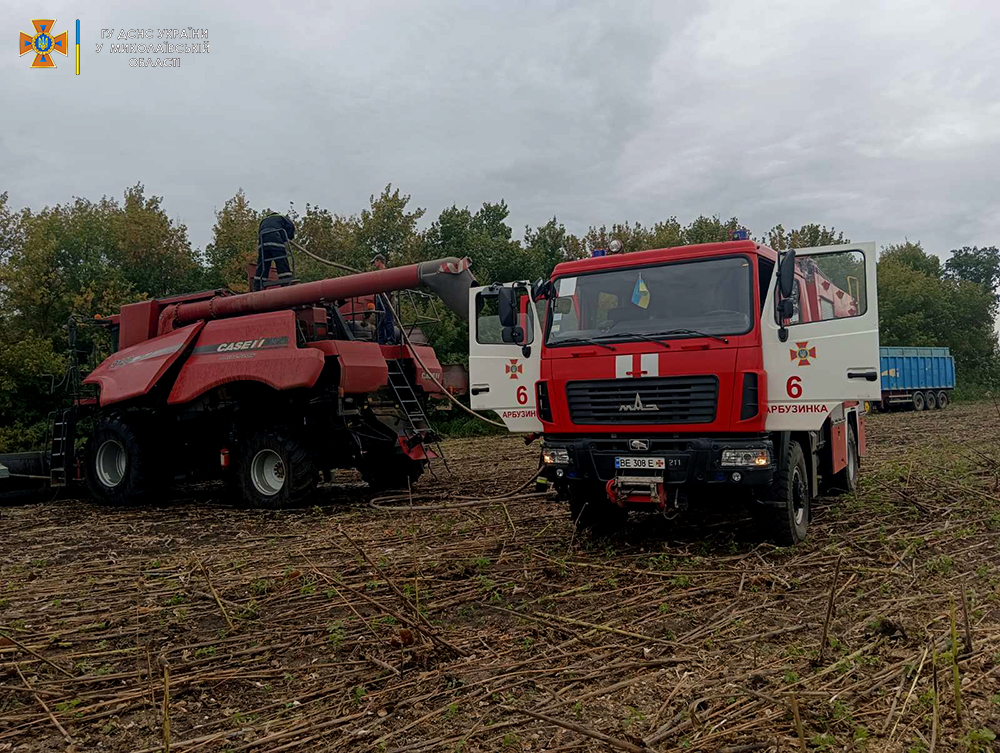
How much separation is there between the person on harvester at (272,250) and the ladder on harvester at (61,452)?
3.79 m

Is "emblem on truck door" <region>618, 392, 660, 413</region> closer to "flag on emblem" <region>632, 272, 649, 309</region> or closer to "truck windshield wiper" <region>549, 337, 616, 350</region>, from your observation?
"truck windshield wiper" <region>549, 337, 616, 350</region>

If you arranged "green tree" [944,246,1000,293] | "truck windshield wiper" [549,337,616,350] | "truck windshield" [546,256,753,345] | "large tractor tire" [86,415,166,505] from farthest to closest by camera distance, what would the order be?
"green tree" [944,246,1000,293] → "large tractor tire" [86,415,166,505] → "truck windshield wiper" [549,337,616,350] → "truck windshield" [546,256,753,345]

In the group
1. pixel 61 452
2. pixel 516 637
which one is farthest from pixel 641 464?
pixel 61 452

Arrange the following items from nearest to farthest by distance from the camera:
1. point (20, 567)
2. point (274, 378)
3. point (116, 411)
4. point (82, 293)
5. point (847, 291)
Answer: point (847, 291)
point (20, 567)
point (274, 378)
point (116, 411)
point (82, 293)

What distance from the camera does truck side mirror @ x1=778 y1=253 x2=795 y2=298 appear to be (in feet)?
20.6

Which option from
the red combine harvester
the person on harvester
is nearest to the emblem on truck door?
the red combine harvester

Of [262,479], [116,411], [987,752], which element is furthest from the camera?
[116,411]

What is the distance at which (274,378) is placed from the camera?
9859 mm

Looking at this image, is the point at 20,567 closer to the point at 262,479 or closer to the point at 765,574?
the point at 262,479

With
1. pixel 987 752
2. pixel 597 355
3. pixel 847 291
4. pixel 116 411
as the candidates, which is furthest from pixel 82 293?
pixel 987 752

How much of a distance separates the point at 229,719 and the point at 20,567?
470 cm

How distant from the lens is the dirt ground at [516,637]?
349 cm

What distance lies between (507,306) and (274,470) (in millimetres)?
4700

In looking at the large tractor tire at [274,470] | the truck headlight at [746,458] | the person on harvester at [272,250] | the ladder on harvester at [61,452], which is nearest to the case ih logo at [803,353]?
the truck headlight at [746,458]
